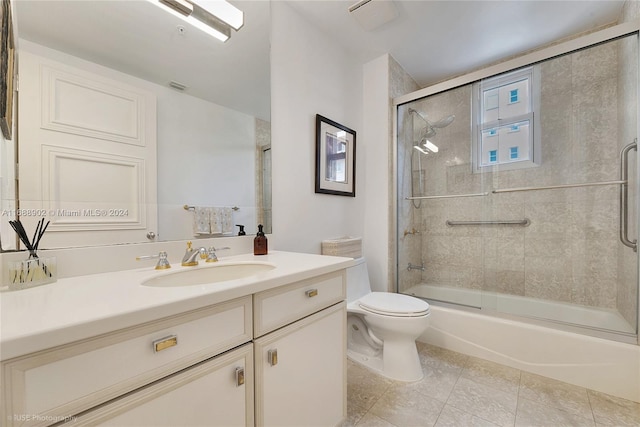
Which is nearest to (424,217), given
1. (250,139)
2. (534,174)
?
(534,174)

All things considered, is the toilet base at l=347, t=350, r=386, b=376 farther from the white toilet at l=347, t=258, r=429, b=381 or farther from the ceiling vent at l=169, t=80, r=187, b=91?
the ceiling vent at l=169, t=80, r=187, b=91

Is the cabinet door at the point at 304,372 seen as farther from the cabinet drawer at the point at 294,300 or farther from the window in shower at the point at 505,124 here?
Result: the window in shower at the point at 505,124

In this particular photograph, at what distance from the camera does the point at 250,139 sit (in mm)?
1462

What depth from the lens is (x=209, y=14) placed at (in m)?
1.30

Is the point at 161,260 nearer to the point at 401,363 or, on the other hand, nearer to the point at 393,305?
the point at 393,305

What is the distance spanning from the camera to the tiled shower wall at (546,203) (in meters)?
1.86

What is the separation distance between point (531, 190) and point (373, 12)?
1823 millimetres

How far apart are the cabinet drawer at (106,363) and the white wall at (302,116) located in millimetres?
921

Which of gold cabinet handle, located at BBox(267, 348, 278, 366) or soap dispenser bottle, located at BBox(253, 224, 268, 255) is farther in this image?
soap dispenser bottle, located at BBox(253, 224, 268, 255)

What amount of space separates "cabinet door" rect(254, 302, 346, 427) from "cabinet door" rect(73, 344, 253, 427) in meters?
0.06

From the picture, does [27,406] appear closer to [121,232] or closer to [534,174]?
[121,232]

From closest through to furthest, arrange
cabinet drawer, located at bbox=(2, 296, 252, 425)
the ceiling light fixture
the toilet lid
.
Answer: cabinet drawer, located at bbox=(2, 296, 252, 425) < the ceiling light fixture < the toilet lid

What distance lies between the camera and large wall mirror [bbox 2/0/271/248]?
0.87 metres

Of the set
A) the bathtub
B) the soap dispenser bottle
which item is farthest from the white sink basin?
the bathtub
